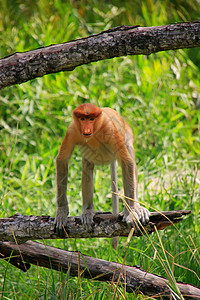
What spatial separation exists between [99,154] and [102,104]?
2.64m

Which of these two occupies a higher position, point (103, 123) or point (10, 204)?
point (103, 123)

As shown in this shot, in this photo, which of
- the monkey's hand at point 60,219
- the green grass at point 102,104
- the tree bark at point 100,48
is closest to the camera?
the tree bark at point 100,48

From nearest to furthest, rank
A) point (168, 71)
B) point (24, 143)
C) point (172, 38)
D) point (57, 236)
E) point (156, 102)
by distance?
point (172, 38) < point (57, 236) < point (24, 143) < point (156, 102) < point (168, 71)

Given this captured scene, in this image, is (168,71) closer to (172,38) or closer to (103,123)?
(103,123)

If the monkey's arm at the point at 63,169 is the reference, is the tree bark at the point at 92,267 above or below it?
below

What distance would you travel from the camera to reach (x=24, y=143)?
566cm

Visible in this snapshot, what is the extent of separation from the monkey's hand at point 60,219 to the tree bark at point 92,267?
152 mm

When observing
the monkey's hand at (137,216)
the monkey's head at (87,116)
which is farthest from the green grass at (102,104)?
the monkey's head at (87,116)

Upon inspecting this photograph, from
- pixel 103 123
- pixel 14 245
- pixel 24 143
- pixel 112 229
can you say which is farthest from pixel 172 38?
pixel 24 143

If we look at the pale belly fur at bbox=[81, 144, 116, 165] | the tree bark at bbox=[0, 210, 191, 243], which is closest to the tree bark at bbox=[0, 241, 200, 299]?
the tree bark at bbox=[0, 210, 191, 243]

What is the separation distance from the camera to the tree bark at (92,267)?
272 cm

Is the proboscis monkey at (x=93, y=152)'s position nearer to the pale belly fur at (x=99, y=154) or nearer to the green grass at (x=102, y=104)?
the pale belly fur at (x=99, y=154)

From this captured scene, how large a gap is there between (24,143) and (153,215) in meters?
3.24

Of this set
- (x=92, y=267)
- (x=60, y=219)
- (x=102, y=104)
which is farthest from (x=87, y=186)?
(x=102, y=104)
